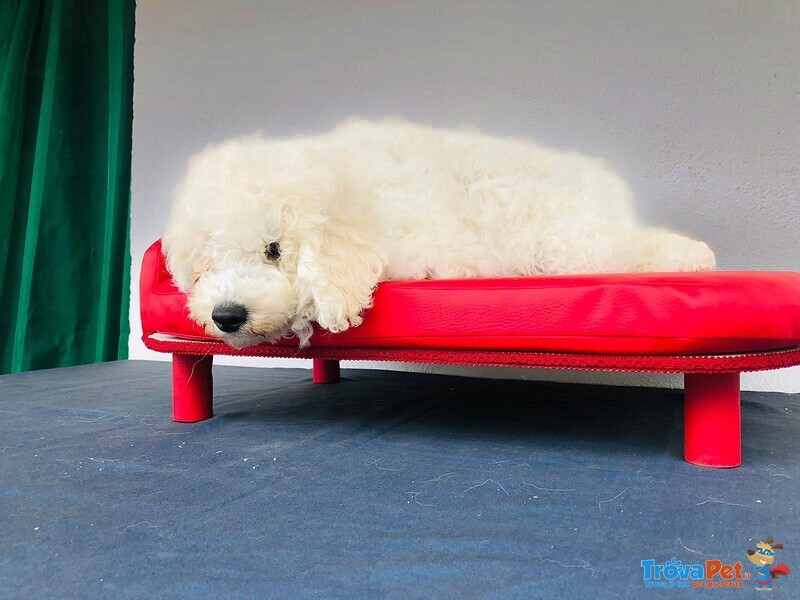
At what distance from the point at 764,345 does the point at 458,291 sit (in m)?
0.64

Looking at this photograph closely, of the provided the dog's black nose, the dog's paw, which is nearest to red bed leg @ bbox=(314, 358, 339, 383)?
the dog's black nose

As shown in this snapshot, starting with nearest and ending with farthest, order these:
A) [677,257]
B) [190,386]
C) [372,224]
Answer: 1. [372,224]
2. [677,257]
3. [190,386]

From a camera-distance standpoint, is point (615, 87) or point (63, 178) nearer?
point (615, 87)

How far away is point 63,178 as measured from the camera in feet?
11.0

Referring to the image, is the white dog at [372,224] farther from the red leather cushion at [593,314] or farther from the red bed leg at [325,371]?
the red bed leg at [325,371]

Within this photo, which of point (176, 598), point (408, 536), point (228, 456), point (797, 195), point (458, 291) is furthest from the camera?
point (797, 195)

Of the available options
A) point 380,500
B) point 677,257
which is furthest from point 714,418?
point 380,500

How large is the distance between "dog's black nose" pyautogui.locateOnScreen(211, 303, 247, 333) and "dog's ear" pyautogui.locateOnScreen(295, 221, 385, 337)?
0.14 m

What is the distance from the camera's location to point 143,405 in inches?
82.7

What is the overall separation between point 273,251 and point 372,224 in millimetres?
276

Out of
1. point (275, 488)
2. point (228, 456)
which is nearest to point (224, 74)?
point (228, 456)

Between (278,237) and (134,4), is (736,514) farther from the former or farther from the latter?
(134,4)

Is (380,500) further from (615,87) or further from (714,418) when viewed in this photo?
(615,87)

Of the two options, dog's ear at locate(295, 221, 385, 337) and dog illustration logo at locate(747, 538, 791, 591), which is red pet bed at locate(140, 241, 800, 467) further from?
dog illustration logo at locate(747, 538, 791, 591)
